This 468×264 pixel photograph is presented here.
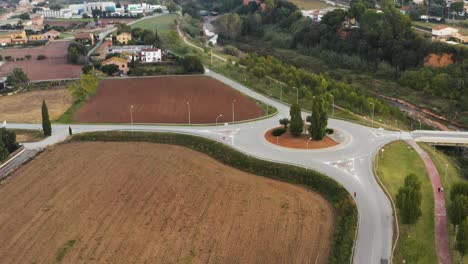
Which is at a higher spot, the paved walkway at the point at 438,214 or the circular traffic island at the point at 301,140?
the circular traffic island at the point at 301,140

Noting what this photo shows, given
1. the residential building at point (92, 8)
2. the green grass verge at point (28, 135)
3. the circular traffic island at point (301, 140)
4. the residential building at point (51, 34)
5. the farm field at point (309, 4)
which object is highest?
the farm field at point (309, 4)

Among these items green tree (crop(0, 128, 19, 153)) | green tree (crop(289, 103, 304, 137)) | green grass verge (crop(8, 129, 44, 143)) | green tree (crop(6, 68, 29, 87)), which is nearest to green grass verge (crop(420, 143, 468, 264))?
green tree (crop(289, 103, 304, 137))

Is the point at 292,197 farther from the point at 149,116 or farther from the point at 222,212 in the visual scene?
the point at 149,116

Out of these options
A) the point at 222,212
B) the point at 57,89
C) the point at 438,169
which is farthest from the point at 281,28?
the point at 222,212

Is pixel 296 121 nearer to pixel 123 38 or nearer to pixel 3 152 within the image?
pixel 3 152

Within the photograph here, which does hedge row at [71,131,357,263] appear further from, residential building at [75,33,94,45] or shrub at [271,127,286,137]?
residential building at [75,33,94,45]

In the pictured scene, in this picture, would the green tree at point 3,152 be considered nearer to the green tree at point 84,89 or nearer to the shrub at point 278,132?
the green tree at point 84,89

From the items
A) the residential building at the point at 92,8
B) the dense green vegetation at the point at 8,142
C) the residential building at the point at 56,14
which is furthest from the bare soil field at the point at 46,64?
the residential building at the point at 92,8
